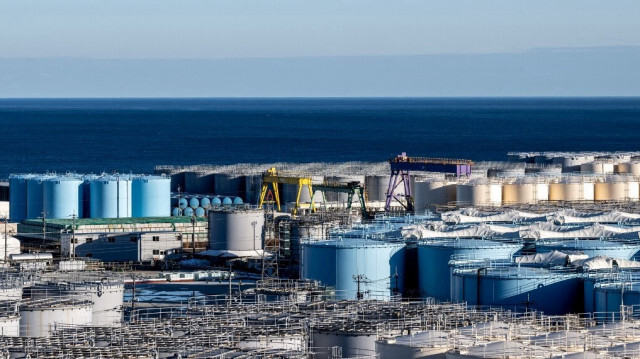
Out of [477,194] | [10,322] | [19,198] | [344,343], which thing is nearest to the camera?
[344,343]

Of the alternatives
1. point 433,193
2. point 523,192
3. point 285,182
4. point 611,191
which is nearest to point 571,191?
point 611,191

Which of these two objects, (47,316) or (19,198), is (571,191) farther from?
(47,316)

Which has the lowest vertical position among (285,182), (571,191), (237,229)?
(237,229)

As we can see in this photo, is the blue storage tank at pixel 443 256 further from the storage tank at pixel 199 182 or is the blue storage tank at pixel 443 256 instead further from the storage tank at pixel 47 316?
the storage tank at pixel 199 182

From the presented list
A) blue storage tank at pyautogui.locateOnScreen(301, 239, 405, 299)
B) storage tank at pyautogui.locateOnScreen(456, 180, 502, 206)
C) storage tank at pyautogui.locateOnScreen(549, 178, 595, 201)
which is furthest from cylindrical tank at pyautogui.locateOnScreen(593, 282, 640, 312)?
storage tank at pyautogui.locateOnScreen(549, 178, 595, 201)

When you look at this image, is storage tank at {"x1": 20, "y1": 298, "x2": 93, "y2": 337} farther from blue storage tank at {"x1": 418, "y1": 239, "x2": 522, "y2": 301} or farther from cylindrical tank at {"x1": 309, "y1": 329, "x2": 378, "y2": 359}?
blue storage tank at {"x1": 418, "y1": 239, "x2": 522, "y2": 301}

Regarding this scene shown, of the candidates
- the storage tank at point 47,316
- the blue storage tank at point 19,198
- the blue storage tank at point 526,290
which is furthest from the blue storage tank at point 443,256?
the blue storage tank at point 19,198

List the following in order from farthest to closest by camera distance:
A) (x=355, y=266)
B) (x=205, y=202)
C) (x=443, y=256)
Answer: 1. (x=205, y=202)
2. (x=355, y=266)
3. (x=443, y=256)
